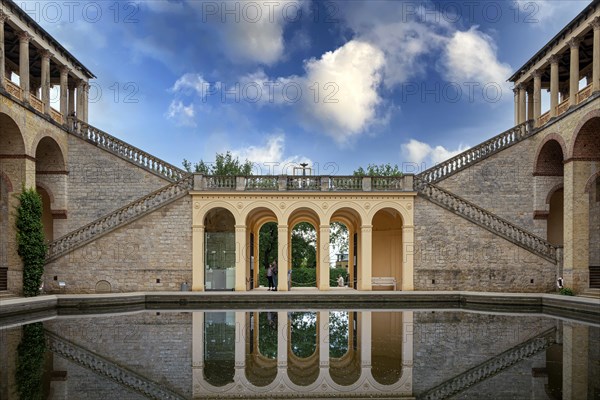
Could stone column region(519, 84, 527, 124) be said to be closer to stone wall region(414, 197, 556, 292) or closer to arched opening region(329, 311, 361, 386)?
stone wall region(414, 197, 556, 292)

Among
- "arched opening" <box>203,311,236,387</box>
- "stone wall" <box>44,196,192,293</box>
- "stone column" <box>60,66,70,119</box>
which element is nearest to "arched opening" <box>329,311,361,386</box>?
"arched opening" <box>203,311,236,387</box>

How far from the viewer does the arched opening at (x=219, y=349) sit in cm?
816

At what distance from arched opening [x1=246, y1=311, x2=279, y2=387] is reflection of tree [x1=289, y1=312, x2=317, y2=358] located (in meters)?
0.46

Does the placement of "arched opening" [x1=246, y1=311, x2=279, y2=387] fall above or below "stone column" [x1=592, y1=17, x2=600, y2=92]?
below

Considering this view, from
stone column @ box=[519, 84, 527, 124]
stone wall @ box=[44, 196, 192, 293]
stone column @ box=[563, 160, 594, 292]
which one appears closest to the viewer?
stone column @ box=[563, 160, 594, 292]

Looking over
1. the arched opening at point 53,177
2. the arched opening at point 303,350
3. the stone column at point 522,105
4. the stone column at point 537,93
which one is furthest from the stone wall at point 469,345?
the arched opening at point 53,177

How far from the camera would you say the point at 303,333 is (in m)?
12.1

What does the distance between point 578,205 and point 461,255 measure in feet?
16.8

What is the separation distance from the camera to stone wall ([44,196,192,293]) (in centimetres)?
2058

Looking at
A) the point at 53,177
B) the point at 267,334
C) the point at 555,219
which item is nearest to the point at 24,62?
the point at 53,177

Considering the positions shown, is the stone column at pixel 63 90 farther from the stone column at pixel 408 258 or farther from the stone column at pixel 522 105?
the stone column at pixel 522 105

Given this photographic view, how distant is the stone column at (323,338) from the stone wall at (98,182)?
12.4 metres

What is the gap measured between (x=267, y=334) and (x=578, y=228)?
14.7 metres

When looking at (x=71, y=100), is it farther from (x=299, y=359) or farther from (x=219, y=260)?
(x=299, y=359)
